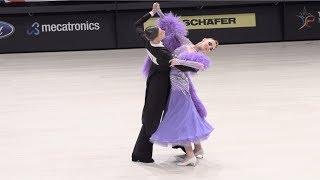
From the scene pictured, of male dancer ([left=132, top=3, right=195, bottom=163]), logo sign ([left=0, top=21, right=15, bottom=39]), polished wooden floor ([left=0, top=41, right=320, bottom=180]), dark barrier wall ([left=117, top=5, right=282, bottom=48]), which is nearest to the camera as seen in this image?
male dancer ([left=132, top=3, right=195, bottom=163])

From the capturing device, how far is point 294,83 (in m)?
7.86

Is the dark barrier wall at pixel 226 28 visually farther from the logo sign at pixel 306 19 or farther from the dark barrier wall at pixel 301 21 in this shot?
the logo sign at pixel 306 19

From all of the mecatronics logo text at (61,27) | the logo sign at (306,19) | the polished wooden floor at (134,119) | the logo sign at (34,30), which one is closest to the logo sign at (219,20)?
the logo sign at (306,19)

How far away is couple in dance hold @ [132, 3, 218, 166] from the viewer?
168 inches

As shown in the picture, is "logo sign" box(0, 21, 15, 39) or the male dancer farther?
"logo sign" box(0, 21, 15, 39)

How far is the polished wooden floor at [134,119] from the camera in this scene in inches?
177

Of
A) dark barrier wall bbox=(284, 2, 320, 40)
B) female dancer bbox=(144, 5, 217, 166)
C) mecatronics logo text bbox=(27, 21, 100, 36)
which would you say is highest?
female dancer bbox=(144, 5, 217, 166)

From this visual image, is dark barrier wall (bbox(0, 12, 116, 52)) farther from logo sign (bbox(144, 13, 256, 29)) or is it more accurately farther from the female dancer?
the female dancer

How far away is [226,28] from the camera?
12.2 metres

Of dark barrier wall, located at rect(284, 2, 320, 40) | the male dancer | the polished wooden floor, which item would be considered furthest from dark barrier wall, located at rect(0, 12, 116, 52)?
the male dancer

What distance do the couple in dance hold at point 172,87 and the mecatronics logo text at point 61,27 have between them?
7.71 meters

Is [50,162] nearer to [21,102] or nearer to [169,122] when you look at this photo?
[169,122]

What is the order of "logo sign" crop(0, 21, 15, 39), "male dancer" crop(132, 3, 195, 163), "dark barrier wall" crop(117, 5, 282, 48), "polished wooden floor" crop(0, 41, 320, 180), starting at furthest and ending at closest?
"dark barrier wall" crop(117, 5, 282, 48) < "logo sign" crop(0, 21, 15, 39) < "polished wooden floor" crop(0, 41, 320, 180) < "male dancer" crop(132, 3, 195, 163)

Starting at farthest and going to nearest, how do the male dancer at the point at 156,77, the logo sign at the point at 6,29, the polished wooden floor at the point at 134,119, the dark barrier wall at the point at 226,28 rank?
1. the dark barrier wall at the point at 226,28
2. the logo sign at the point at 6,29
3. the polished wooden floor at the point at 134,119
4. the male dancer at the point at 156,77
